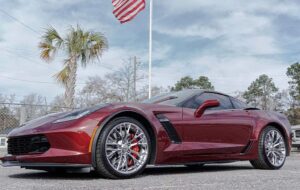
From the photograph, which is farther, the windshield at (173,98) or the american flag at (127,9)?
the american flag at (127,9)

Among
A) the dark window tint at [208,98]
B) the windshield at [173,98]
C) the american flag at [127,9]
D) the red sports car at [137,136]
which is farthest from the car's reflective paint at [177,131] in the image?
the american flag at [127,9]

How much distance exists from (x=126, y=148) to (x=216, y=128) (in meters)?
1.39

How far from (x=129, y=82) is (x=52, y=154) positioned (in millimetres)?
34767

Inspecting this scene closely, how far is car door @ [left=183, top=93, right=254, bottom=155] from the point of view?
4.98 m

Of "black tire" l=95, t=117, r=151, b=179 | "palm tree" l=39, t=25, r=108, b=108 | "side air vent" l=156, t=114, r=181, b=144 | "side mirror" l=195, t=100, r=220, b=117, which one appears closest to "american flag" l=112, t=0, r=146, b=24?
"palm tree" l=39, t=25, r=108, b=108

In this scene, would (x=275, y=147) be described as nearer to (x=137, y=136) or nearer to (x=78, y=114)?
(x=137, y=136)

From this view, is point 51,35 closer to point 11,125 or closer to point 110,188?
point 11,125

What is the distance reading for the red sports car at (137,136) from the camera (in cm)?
417

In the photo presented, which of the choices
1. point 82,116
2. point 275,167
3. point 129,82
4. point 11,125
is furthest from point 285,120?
point 129,82

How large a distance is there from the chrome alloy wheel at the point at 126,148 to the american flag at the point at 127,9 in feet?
41.4

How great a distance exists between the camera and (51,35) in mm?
17281

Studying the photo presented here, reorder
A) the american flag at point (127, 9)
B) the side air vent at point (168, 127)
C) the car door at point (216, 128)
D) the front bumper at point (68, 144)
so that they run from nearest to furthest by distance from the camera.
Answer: the front bumper at point (68, 144)
the side air vent at point (168, 127)
the car door at point (216, 128)
the american flag at point (127, 9)

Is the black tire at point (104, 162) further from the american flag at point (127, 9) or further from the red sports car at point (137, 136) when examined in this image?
the american flag at point (127, 9)

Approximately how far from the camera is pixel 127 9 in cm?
1673
